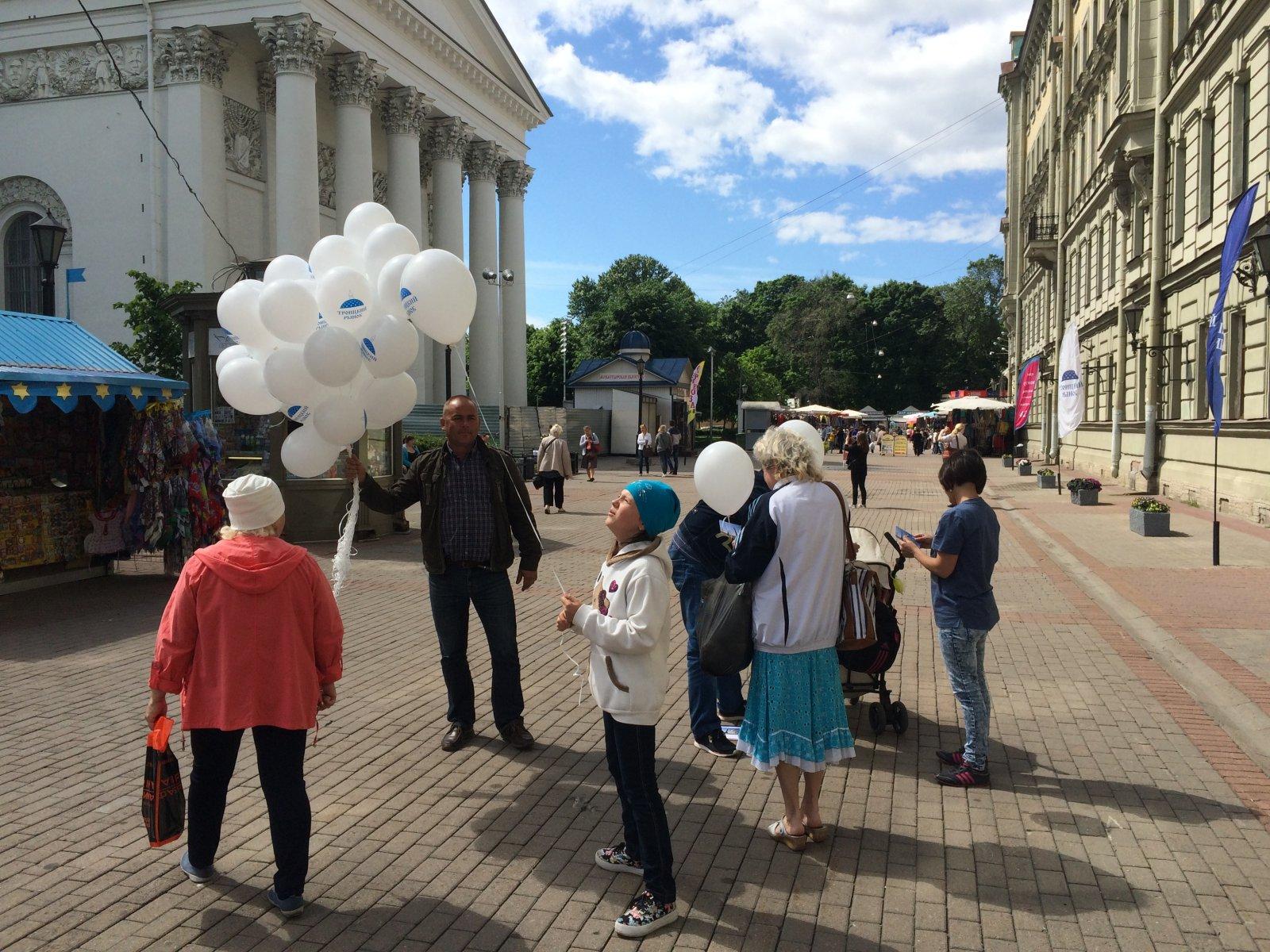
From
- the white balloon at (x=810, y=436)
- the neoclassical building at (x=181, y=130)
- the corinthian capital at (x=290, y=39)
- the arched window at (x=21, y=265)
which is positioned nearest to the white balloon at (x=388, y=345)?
the white balloon at (x=810, y=436)

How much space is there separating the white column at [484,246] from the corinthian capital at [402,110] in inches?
239

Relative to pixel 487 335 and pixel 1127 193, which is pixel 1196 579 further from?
pixel 487 335

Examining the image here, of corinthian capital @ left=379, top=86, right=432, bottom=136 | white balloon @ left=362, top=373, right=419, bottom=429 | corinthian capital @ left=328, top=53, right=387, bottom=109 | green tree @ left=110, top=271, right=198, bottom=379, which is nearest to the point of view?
white balloon @ left=362, top=373, right=419, bottom=429

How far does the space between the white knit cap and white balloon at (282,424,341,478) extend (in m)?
1.54

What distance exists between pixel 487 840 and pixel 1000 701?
152 inches

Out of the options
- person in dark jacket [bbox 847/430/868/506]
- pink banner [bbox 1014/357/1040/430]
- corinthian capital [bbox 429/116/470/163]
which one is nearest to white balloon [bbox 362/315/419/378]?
person in dark jacket [bbox 847/430/868/506]

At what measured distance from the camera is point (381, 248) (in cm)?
543

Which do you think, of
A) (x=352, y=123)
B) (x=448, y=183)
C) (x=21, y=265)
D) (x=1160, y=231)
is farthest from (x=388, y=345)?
(x=448, y=183)

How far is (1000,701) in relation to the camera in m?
6.70

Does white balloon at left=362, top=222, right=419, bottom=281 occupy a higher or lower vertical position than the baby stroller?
higher

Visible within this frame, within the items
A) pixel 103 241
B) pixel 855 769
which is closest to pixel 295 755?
pixel 855 769

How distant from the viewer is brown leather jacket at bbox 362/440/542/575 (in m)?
5.60

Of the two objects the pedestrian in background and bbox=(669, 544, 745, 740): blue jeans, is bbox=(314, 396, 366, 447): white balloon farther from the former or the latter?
the pedestrian in background

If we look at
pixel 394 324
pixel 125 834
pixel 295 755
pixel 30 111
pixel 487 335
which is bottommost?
pixel 125 834
